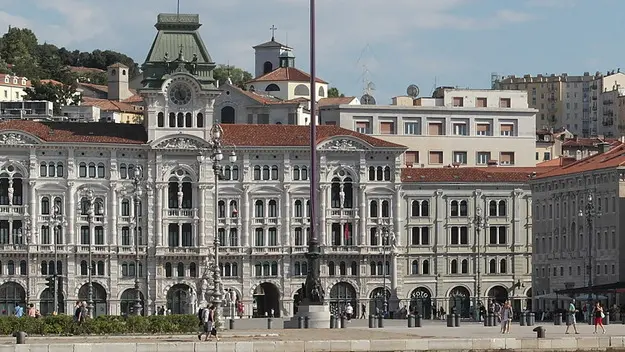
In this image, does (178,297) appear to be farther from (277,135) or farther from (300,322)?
(300,322)

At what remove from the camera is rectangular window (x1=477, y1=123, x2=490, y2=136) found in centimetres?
19550

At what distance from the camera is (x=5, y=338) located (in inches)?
3907

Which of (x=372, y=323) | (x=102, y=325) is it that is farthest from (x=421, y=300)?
(x=102, y=325)

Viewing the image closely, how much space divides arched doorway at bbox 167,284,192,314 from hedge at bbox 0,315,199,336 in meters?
56.8

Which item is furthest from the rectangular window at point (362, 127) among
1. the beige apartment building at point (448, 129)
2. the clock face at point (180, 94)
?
the clock face at point (180, 94)

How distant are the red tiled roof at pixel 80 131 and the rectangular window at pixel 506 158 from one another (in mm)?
40956

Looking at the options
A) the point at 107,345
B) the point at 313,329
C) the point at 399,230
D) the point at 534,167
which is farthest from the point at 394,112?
the point at 107,345

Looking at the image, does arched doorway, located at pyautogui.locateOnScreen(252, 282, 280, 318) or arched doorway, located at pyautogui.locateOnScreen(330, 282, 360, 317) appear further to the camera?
arched doorway, located at pyautogui.locateOnScreen(330, 282, 360, 317)

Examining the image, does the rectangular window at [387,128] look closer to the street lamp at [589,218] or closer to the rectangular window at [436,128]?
the rectangular window at [436,128]

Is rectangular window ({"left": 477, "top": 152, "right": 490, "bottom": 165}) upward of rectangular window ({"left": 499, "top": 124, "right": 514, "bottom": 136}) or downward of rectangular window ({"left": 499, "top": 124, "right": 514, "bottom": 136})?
downward

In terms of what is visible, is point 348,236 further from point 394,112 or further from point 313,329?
point 313,329

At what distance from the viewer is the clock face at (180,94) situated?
163625 mm

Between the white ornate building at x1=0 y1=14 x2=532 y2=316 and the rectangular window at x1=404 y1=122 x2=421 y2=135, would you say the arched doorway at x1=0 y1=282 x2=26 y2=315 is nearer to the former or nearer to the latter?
the white ornate building at x1=0 y1=14 x2=532 y2=316

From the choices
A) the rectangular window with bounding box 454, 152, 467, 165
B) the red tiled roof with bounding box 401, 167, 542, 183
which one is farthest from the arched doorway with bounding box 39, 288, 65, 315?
the rectangular window with bounding box 454, 152, 467, 165
